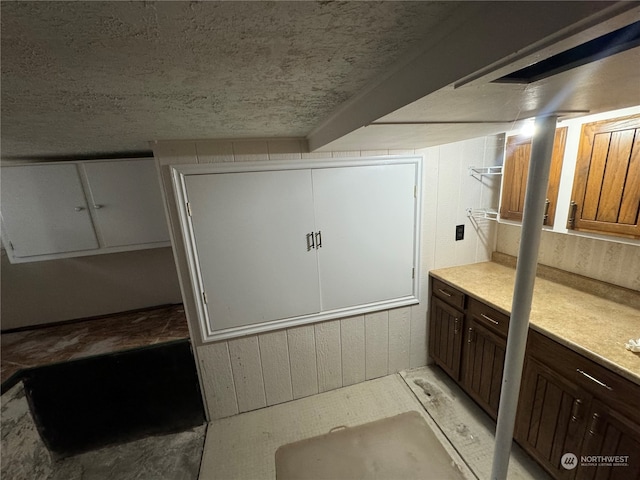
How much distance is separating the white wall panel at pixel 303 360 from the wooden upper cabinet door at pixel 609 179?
Answer: 5.84ft

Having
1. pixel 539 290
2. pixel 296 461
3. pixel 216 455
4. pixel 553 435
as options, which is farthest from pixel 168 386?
pixel 539 290

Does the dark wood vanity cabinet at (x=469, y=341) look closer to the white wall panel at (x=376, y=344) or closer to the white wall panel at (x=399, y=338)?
the white wall panel at (x=399, y=338)

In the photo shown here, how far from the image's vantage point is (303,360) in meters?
2.05

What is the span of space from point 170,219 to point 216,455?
60.6 inches

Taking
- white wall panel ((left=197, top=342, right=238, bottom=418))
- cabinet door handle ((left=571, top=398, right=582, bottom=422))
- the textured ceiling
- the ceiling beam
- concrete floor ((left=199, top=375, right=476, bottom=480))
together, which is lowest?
concrete floor ((left=199, top=375, right=476, bottom=480))

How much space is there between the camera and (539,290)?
5.66 ft

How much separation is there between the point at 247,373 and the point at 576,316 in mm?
2050

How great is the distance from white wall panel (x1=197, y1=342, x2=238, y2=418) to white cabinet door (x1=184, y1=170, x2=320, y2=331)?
19cm

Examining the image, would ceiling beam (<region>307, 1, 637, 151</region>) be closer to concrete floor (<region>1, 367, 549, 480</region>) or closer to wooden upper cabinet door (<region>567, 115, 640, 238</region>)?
wooden upper cabinet door (<region>567, 115, 640, 238</region>)

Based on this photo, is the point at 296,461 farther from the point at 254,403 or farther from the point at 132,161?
the point at 132,161

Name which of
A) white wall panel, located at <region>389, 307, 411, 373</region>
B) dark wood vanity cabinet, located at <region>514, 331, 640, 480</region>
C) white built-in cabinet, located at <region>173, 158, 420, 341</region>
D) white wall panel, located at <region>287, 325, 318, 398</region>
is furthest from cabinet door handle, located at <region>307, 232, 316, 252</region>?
dark wood vanity cabinet, located at <region>514, 331, 640, 480</region>

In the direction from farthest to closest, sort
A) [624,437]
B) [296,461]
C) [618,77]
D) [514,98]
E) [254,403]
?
[254,403], [296,461], [624,437], [514,98], [618,77]

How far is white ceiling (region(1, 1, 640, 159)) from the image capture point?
391 millimetres

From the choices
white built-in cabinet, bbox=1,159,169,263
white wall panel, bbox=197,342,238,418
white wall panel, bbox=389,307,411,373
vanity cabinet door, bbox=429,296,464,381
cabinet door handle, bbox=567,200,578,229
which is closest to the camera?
cabinet door handle, bbox=567,200,578,229
